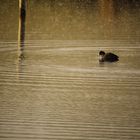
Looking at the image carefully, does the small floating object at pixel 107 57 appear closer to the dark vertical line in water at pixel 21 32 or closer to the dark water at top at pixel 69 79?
the dark water at top at pixel 69 79

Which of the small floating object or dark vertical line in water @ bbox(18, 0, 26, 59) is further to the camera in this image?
dark vertical line in water @ bbox(18, 0, 26, 59)

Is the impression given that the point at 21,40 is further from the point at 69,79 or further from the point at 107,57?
the point at 69,79

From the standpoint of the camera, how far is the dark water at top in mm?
12948

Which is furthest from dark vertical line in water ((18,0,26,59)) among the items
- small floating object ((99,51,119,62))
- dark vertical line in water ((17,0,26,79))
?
small floating object ((99,51,119,62))

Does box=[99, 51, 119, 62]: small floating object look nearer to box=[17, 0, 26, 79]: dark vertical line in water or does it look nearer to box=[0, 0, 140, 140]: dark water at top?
box=[0, 0, 140, 140]: dark water at top

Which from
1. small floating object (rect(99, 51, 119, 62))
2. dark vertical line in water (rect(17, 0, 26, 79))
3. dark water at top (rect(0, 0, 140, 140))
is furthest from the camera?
small floating object (rect(99, 51, 119, 62))

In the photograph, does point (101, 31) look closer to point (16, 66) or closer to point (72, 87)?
point (16, 66)

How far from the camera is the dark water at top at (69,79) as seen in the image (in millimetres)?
12948

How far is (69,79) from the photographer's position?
1725 centimetres

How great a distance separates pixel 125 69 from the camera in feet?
62.0

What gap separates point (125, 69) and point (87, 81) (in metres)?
2.04

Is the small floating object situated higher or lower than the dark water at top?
higher

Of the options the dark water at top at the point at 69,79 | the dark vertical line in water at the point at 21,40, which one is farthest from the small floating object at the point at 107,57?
the dark vertical line in water at the point at 21,40

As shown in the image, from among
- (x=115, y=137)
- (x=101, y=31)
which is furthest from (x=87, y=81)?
(x=101, y=31)
